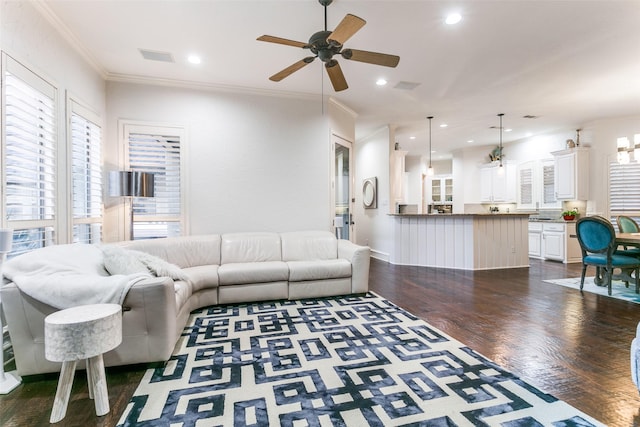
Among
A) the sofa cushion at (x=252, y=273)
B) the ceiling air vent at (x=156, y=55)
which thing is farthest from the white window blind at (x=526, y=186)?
the ceiling air vent at (x=156, y=55)

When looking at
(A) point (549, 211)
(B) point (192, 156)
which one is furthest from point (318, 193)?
(A) point (549, 211)

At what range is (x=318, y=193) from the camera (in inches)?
202

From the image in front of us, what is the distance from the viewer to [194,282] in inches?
132

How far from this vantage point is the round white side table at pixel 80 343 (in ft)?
5.60

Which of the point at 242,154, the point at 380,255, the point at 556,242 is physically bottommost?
the point at 380,255

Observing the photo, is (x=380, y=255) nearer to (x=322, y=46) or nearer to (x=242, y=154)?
(x=242, y=154)

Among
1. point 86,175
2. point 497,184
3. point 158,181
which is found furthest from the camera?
point 497,184

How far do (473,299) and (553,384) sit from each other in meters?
1.97

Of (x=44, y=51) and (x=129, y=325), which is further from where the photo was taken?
(x=44, y=51)

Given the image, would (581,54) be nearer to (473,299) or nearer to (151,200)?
(473,299)

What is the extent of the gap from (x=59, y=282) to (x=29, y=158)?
128cm

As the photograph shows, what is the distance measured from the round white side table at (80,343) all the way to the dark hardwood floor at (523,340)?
0.10 m

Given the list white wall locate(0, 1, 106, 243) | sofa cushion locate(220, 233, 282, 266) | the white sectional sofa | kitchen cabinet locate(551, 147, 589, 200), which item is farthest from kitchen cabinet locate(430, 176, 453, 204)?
white wall locate(0, 1, 106, 243)

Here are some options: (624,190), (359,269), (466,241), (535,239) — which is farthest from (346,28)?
(535,239)
